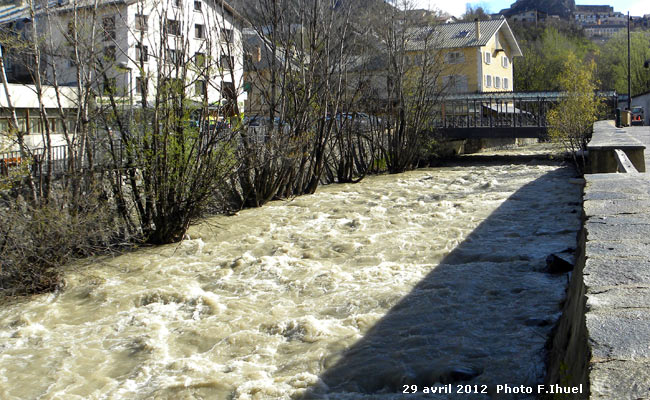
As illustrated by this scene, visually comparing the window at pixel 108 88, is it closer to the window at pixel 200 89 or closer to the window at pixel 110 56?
the window at pixel 110 56

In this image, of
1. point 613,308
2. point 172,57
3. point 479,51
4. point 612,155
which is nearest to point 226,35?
point 172,57

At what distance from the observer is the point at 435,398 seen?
16.0ft

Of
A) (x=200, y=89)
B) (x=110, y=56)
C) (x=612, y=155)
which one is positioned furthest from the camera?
(x=200, y=89)

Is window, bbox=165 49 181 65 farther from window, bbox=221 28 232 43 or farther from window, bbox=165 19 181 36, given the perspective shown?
window, bbox=221 28 232 43

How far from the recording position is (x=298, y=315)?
690 centimetres

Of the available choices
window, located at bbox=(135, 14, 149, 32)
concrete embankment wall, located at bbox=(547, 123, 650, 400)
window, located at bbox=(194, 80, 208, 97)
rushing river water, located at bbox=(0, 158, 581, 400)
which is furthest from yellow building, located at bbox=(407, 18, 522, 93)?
concrete embankment wall, located at bbox=(547, 123, 650, 400)

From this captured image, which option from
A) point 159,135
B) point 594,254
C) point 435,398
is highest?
point 159,135

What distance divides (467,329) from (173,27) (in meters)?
6.91

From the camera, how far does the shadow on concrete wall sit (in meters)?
5.18

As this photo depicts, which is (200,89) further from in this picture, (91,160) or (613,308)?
(613,308)

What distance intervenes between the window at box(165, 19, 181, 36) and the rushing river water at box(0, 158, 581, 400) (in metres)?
3.12

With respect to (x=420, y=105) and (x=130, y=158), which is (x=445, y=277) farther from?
(x=420, y=105)

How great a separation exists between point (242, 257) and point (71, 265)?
219cm

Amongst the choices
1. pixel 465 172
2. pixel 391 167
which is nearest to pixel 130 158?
pixel 391 167
